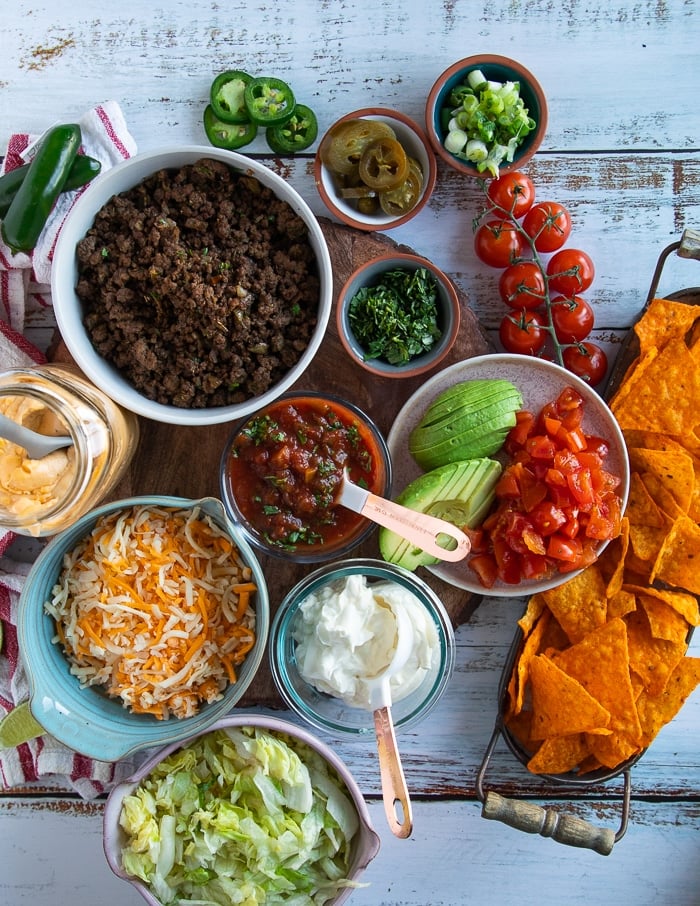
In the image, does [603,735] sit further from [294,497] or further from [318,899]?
[294,497]

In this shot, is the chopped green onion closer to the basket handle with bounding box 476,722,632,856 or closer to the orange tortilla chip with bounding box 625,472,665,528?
the orange tortilla chip with bounding box 625,472,665,528

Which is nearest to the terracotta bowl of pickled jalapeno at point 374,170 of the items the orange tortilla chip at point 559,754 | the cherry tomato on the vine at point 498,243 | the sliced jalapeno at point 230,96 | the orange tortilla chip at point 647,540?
the cherry tomato on the vine at point 498,243

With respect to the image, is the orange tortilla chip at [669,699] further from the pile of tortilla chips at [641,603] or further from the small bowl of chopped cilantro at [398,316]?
the small bowl of chopped cilantro at [398,316]

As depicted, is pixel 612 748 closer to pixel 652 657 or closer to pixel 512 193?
pixel 652 657

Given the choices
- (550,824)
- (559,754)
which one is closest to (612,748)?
(559,754)

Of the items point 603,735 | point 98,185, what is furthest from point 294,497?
point 603,735

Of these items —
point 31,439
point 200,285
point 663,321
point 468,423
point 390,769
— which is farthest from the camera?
point 663,321

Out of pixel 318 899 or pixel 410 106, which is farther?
pixel 410 106
